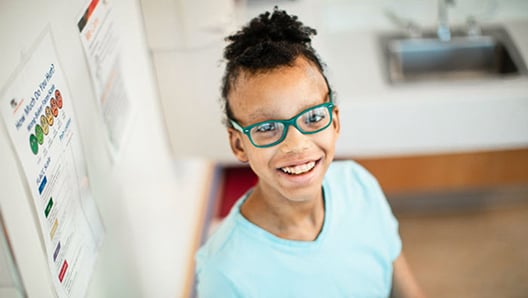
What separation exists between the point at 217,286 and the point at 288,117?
1.19 ft

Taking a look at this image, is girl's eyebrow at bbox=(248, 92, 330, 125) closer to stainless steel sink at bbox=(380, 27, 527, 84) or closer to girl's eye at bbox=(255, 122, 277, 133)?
girl's eye at bbox=(255, 122, 277, 133)

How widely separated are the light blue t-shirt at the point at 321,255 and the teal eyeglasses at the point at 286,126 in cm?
20

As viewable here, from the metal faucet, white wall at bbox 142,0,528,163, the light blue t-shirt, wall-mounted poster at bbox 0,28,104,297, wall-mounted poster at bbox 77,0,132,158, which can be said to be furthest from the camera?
the metal faucet

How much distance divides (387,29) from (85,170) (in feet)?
4.96

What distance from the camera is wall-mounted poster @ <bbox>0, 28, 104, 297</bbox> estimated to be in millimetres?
1002

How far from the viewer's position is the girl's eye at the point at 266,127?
112 centimetres

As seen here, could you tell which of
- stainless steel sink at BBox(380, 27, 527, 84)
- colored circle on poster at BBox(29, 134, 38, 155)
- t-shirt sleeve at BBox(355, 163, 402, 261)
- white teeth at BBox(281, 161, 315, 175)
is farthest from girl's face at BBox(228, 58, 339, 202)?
stainless steel sink at BBox(380, 27, 527, 84)

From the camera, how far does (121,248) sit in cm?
152

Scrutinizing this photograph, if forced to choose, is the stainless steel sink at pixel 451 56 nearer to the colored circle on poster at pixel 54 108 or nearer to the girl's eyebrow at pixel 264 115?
the girl's eyebrow at pixel 264 115

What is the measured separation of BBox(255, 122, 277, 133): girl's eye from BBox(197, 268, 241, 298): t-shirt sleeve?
0.30m

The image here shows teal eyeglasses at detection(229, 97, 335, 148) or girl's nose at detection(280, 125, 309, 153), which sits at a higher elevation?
teal eyeglasses at detection(229, 97, 335, 148)

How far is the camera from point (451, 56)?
238cm

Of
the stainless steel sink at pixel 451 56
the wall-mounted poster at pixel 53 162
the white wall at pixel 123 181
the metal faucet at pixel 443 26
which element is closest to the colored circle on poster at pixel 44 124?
the wall-mounted poster at pixel 53 162

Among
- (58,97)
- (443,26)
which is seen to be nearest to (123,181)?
(58,97)
